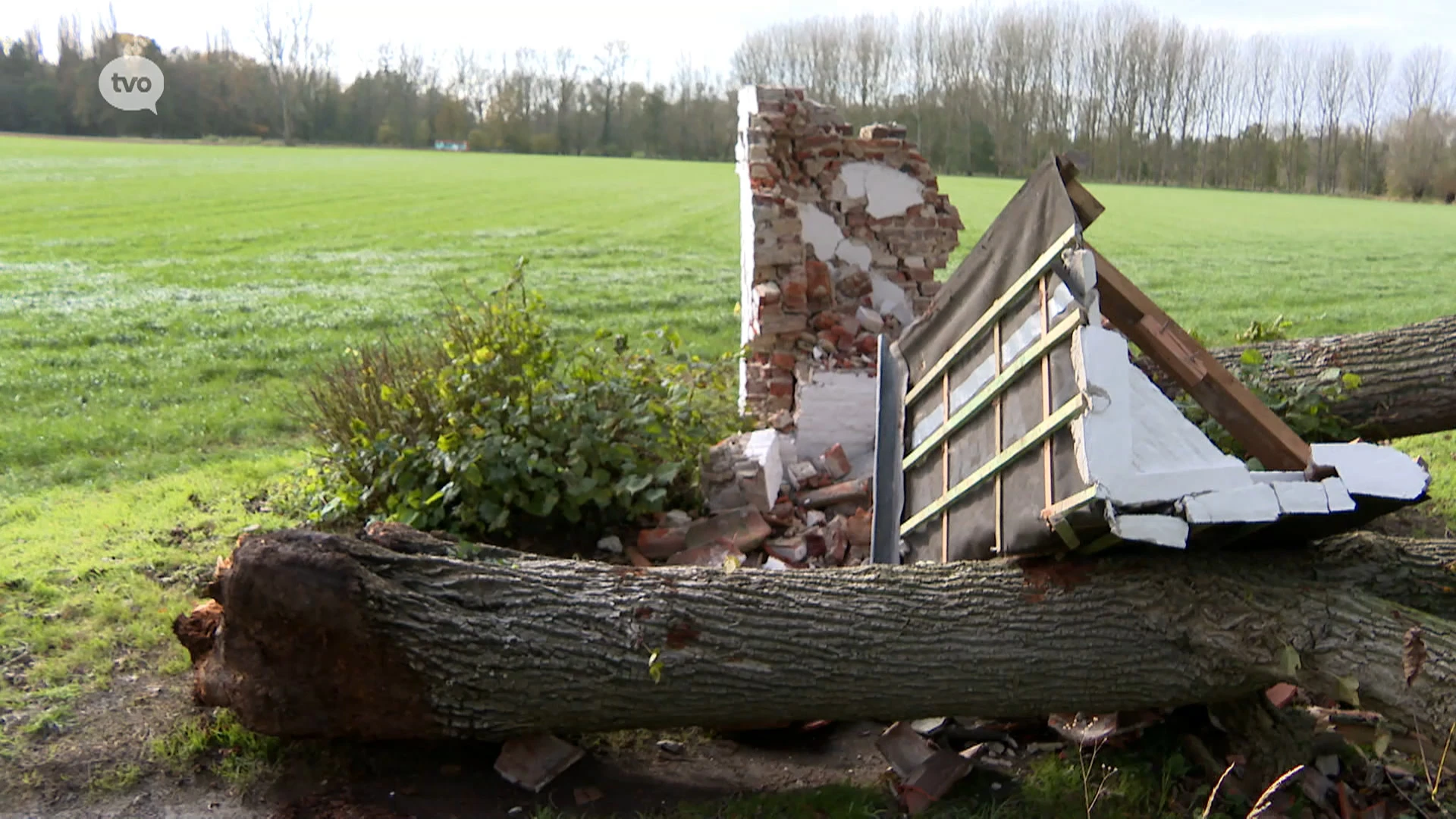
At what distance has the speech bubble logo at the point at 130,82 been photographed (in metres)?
55.4

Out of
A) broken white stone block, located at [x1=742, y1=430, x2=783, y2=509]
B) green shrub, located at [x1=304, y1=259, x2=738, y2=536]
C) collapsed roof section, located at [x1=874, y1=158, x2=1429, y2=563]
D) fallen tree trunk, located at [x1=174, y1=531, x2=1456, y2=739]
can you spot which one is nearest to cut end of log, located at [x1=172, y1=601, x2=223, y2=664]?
fallen tree trunk, located at [x1=174, y1=531, x2=1456, y2=739]

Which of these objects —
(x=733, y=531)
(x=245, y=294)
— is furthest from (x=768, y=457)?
(x=245, y=294)

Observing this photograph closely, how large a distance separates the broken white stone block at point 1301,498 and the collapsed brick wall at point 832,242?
3.90 meters

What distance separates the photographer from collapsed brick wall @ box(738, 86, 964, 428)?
7.48 metres

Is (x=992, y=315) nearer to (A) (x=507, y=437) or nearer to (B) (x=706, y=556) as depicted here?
(B) (x=706, y=556)

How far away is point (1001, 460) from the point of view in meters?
4.47

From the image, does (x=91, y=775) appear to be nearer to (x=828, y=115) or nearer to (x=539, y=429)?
(x=539, y=429)

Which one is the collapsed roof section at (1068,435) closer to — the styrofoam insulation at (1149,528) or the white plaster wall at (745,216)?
the styrofoam insulation at (1149,528)

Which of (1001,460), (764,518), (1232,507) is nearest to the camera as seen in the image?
→ (1232,507)

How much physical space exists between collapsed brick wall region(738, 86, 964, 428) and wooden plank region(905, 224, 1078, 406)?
150 centimetres

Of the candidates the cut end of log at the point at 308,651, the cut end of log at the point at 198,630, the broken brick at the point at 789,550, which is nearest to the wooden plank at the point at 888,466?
the broken brick at the point at 789,550

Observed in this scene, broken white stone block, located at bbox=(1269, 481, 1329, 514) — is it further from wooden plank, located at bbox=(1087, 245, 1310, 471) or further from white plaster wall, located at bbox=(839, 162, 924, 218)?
white plaster wall, located at bbox=(839, 162, 924, 218)

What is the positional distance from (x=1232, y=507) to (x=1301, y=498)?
293 millimetres

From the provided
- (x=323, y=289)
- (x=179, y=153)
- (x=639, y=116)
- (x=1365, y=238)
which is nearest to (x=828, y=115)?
(x=323, y=289)
